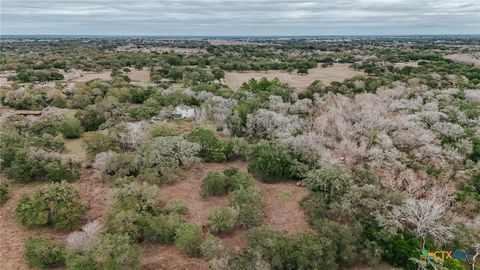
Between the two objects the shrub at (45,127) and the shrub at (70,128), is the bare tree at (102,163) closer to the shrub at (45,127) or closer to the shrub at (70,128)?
the shrub at (45,127)

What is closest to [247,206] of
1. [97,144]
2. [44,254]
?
[44,254]

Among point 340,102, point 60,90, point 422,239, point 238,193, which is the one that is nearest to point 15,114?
point 60,90

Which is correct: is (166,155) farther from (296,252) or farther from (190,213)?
(296,252)

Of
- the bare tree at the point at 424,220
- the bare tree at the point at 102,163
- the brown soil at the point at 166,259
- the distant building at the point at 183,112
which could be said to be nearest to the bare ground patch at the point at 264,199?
the brown soil at the point at 166,259

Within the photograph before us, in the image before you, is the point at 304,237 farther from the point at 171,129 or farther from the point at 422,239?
the point at 171,129

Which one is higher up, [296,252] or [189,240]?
[296,252]

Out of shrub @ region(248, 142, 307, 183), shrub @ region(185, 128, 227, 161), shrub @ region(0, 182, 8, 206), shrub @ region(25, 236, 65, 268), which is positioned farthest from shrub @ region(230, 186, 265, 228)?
shrub @ region(0, 182, 8, 206)

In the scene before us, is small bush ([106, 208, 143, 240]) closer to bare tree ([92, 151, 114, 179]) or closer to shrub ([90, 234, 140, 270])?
shrub ([90, 234, 140, 270])
